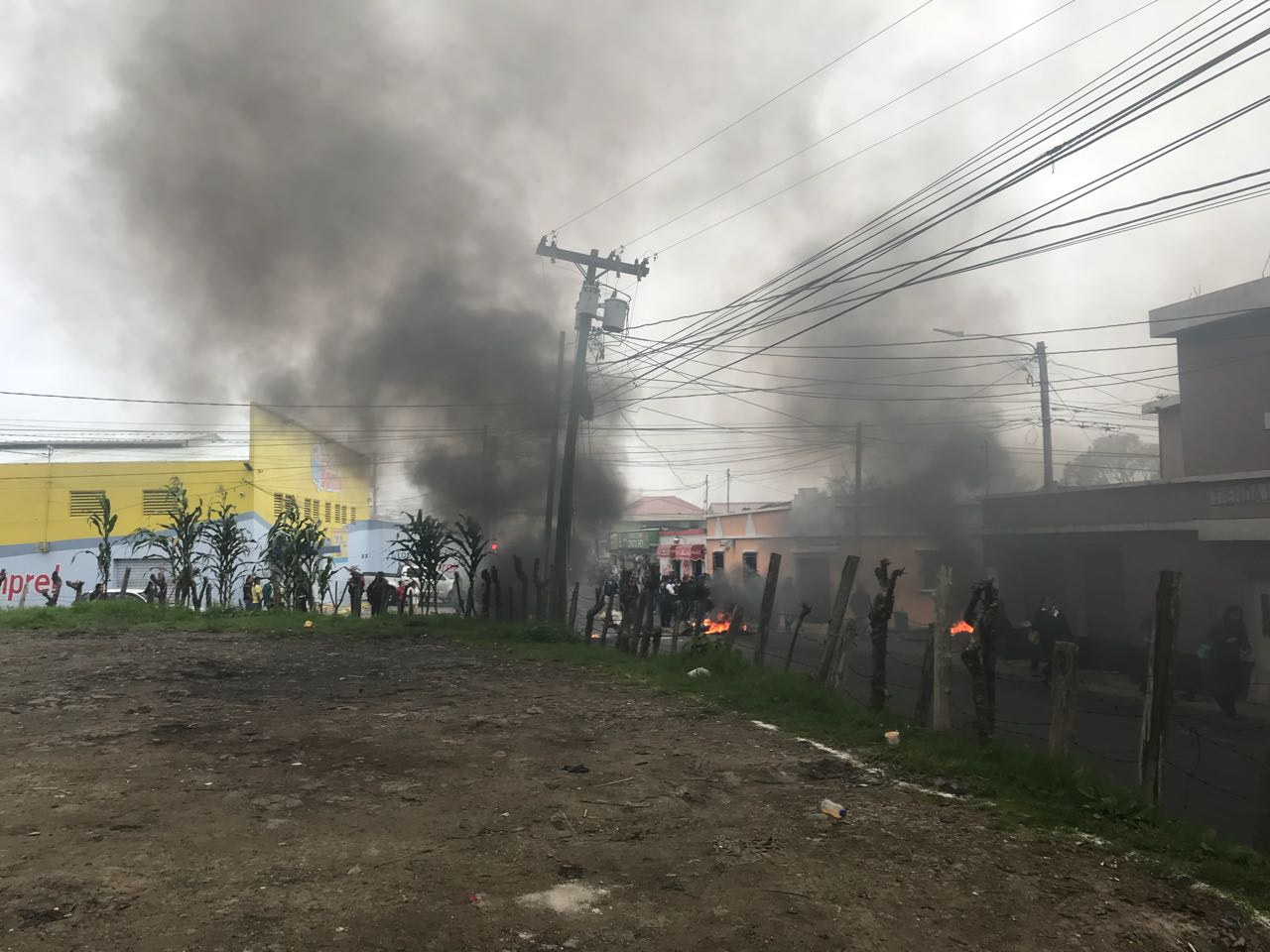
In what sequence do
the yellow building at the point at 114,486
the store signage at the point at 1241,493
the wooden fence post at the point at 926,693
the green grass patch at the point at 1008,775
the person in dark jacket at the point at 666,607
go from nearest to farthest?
1. the green grass patch at the point at 1008,775
2. the wooden fence post at the point at 926,693
3. the store signage at the point at 1241,493
4. the person in dark jacket at the point at 666,607
5. the yellow building at the point at 114,486

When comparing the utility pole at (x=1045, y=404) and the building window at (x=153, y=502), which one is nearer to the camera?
the utility pole at (x=1045, y=404)

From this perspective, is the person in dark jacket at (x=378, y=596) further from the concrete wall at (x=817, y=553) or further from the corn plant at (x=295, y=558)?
the concrete wall at (x=817, y=553)

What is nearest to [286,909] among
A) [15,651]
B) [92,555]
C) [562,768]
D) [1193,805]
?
[562,768]

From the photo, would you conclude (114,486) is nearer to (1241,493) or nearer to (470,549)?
(470,549)

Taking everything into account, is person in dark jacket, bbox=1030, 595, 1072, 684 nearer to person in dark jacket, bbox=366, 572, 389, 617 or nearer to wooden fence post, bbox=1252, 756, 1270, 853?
wooden fence post, bbox=1252, 756, 1270, 853

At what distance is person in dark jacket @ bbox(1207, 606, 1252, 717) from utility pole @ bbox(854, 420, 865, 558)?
1059cm

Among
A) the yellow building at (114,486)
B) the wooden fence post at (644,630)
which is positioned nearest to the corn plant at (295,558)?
the yellow building at (114,486)

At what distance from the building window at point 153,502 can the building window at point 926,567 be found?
70.7 feet

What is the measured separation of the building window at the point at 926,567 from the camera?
22766 mm

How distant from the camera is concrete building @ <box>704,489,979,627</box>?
21.8 m

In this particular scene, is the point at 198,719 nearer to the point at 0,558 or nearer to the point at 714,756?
the point at 714,756

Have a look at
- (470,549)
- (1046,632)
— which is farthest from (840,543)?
(470,549)

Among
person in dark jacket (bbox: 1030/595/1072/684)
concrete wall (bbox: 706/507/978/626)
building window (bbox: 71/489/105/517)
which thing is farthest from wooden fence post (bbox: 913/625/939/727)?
building window (bbox: 71/489/105/517)

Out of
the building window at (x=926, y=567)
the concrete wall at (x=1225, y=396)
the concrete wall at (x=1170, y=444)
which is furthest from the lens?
the building window at (x=926, y=567)
